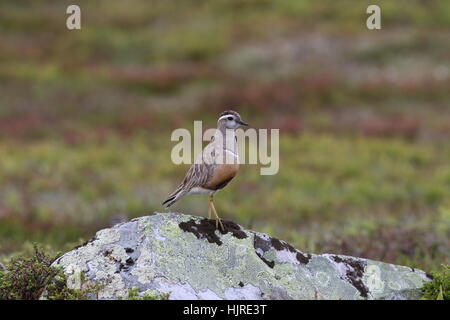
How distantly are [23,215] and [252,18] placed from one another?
2757 centimetres

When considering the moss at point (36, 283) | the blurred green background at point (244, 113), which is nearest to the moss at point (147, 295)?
the moss at point (36, 283)

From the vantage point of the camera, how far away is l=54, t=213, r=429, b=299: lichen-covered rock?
228 inches

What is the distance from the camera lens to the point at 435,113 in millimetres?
25781

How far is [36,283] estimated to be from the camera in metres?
6.00

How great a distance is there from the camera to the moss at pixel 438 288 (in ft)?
20.0

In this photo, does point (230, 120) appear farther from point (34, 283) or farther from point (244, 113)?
point (244, 113)

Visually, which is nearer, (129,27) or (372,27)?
(372,27)

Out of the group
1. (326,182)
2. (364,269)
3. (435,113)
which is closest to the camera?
(364,269)

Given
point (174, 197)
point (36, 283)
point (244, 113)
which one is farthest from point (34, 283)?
point (244, 113)

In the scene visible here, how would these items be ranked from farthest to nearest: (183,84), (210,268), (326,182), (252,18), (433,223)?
(252,18), (183,84), (326,182), (433,223), (210,268)

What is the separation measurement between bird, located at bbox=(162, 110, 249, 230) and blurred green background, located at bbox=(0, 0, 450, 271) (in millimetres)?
3481

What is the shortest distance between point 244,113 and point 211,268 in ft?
67.0

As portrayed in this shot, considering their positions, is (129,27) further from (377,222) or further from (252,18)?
(377,222)
